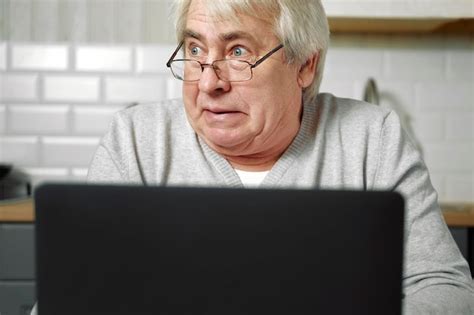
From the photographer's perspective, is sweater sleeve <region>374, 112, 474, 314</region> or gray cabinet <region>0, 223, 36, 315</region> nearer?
sweater sleeve <region>374, 112, 474, 314</region>

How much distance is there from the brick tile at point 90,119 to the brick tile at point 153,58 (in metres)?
0.21

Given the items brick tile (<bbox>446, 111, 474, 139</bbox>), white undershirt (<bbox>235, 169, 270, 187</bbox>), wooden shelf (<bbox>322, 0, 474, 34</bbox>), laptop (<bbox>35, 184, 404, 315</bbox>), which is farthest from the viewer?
brick tile (<bbox>446, 111, 474, 139</bbox>)

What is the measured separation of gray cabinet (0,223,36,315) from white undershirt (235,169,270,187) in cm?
102

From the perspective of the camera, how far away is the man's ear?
1.57 metres

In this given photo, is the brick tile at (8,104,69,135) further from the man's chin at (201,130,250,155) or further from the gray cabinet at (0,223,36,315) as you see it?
the man's chin at (201,130,250,155)

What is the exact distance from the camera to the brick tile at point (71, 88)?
→ 2760mm

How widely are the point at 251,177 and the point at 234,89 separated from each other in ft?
0.73

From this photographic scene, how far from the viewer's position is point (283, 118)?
152 centimetres

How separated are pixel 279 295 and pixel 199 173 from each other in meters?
0.84

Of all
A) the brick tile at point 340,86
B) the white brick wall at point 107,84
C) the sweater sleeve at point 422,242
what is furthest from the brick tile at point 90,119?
the sweater sleeve at point 422,242

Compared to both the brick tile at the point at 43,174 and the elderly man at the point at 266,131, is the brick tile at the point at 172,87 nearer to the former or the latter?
the brick tile at the point at 43,174

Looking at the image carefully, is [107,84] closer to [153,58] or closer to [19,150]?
[153,58]

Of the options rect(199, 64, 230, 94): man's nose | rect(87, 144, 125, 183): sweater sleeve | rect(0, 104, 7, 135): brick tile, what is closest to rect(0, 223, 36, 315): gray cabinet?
rect(0, 104, 7, 135): brick tile

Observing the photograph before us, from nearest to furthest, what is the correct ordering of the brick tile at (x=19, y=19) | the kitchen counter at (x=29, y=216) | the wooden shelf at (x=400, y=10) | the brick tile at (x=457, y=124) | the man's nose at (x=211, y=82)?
the man's nose at (x=211, y=82)
the kitchen counter at (x=29, y=216)
the wooden shelf at (x=400, y=10)
the brick tile at (x=19, y=19)
the brick tile at (x=457, y=124)
